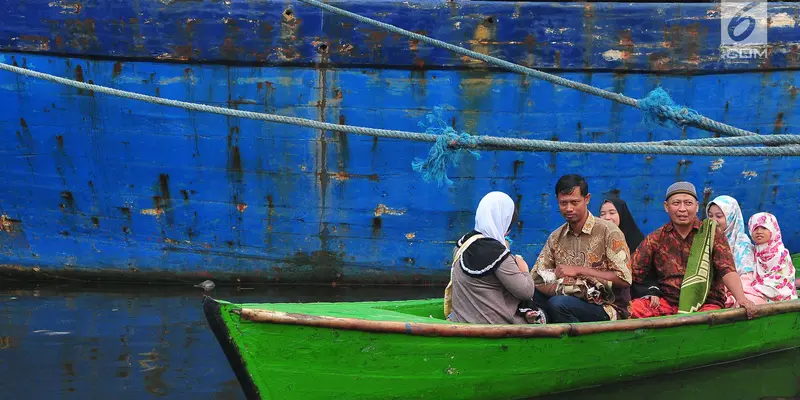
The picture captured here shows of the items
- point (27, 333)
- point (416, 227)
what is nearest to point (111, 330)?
point (27, 333)

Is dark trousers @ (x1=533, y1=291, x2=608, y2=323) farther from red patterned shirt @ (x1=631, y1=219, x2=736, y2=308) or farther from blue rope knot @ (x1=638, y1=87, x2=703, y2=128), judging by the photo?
blue rope knot @ (x1=638, y1=87, x2=703, y2=128)

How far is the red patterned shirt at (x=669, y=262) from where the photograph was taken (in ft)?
18.0

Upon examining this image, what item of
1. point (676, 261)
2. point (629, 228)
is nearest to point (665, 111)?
point (676, 261)

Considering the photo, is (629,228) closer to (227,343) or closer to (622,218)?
(622,218)

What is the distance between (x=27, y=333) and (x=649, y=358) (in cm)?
415

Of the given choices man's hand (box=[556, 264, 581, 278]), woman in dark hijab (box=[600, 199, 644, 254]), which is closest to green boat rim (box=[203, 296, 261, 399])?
man's hand (box=[556, 264, 581, 278])

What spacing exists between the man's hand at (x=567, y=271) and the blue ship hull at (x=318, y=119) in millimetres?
2097

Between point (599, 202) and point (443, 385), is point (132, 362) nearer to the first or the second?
point (443, 385)

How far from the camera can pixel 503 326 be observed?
4.62 m

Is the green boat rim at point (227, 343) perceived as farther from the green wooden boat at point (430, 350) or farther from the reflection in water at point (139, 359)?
the reflection in water at point (139, 359)

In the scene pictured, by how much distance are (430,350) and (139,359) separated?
2.09m

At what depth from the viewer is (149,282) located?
7395mm

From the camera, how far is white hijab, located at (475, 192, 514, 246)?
14.6ft

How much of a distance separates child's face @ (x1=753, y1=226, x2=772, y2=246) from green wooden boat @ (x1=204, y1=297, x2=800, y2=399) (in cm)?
74
